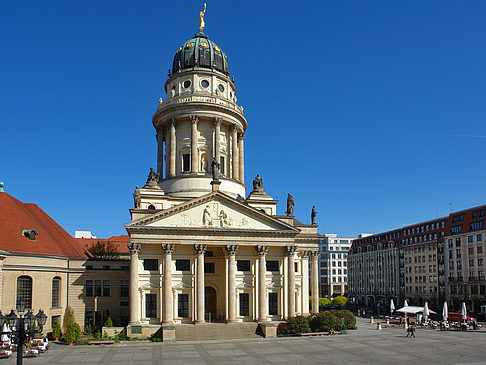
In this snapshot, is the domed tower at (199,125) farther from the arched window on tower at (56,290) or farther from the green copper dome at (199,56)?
the arched window on tower at (56,290)

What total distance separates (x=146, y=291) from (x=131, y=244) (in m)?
5.49

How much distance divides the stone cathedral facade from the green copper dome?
199 centimetres

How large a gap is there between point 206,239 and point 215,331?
958 cm

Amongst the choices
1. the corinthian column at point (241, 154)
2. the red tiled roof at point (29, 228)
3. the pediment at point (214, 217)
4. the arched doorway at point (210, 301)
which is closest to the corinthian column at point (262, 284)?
the pediment at point (214, 217)

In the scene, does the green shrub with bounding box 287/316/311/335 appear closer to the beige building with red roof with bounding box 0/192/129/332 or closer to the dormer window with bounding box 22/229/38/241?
the beige building with red roof with bounding box 0/192/129/332

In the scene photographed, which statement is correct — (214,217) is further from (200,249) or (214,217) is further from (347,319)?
(347,319)

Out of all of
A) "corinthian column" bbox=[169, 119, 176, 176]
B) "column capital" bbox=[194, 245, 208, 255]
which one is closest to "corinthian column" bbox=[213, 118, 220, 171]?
"corinthian column" bbox=[169, 119, 176, 176]

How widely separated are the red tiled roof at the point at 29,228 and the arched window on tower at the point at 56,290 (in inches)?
107

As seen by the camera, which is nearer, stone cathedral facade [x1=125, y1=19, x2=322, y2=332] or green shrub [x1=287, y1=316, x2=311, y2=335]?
green shrub [x1=287, y1=316, x2=311, y2=335]

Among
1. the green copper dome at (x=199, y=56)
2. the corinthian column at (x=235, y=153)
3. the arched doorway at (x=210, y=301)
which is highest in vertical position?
the green copper dome at (x=199, y=56)

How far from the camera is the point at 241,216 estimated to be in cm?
5366

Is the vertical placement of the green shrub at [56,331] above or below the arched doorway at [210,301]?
below

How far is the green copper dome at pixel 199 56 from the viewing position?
226 feet

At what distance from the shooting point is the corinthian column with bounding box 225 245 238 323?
51625 millimetres
